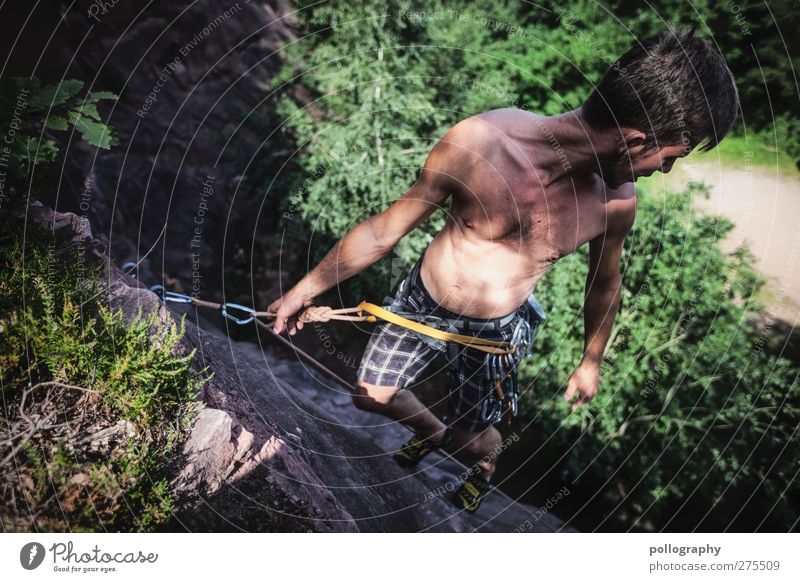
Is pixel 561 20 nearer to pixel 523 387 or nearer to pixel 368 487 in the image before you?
pixel 523 387

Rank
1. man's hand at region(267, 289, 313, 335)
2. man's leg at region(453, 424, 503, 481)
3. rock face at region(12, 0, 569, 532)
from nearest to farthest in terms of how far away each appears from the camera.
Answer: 1. rock face at region(12, 0, 569, 532)
2. man's hand at region(267, 289, 313, 335)
3. man's leg at region(453, 424, 503, 481)

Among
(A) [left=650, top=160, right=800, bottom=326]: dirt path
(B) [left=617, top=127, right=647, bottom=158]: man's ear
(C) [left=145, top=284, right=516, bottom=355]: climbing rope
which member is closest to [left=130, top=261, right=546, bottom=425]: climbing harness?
(C) [left=145, top=284, right=516, bottom=355]: climbing rope

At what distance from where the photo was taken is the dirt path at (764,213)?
9.68 feet

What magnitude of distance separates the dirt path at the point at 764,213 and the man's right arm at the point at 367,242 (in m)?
2.22

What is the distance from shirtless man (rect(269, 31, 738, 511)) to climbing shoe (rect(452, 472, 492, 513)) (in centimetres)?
43

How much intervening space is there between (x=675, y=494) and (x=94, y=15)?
3717 millimetres

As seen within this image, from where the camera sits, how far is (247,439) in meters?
1.39

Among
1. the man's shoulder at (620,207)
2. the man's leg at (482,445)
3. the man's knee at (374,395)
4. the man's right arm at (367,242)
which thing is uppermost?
the man's shoulder at (620,207)

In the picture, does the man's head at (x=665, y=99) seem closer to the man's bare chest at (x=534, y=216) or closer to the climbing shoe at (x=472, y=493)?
the man's bare chest at (x=534, y=216)

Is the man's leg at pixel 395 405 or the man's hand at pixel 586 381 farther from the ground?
the man's hand at pixel 586 381

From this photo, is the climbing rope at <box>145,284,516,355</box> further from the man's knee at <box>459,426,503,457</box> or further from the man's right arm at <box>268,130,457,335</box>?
the man's knee at <box>459,426,503,457</box>

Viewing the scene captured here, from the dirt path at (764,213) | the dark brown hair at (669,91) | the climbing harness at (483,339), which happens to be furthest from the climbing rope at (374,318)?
the dirt path at (764,213)

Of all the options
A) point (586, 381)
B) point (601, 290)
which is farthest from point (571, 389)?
point (601, 290)

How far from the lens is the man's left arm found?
161 cm
